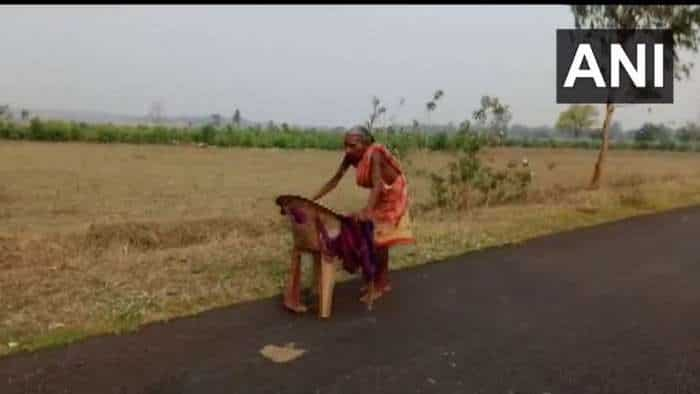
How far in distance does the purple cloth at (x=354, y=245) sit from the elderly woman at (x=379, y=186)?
9cm

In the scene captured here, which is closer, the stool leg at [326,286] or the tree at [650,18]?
the stool leg at [326,286]

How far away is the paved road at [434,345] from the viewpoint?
→ 3789 millimetres

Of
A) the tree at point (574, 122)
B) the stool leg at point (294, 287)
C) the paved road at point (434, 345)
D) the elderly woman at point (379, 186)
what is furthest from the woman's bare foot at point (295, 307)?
the tree at point (574, 122)

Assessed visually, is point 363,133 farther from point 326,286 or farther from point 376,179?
point 326,286

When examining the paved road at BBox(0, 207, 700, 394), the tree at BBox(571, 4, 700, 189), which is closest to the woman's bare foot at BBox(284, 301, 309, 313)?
the paved road at BBox(0, 207, 700, 394)

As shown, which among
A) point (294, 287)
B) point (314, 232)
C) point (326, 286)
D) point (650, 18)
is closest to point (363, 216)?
point (314, 232)

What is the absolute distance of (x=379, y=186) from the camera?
17.8 ft

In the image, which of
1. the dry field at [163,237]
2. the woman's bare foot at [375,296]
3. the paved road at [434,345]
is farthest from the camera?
the woman's bare foot at [375,296]

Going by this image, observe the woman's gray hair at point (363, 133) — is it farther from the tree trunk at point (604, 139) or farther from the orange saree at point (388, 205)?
the tree trunk at point (604, 139)

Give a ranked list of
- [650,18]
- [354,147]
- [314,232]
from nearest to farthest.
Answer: [314,232] < [354,147] < [650,18]

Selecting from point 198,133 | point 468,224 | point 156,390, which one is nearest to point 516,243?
point 468,224

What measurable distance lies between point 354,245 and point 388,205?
489mm

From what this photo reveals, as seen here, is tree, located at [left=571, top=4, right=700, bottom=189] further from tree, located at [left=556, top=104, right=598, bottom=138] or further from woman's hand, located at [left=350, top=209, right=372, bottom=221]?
tree, located at [left=556, top=104, right=598, bottom=138]

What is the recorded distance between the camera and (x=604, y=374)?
4.02 m
